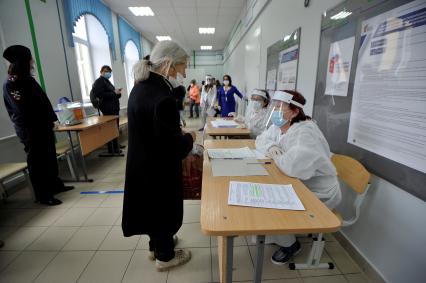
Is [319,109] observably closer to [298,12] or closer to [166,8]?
[298,12]

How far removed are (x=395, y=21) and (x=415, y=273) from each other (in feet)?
4.43

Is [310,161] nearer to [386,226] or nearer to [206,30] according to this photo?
[386,226]

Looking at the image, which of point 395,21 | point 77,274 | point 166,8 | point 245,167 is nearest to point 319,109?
point 395,21

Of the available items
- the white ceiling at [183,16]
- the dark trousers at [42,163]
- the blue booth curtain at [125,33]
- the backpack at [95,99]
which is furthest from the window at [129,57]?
the dark trousers at [42,163]

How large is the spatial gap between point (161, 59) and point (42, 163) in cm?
211

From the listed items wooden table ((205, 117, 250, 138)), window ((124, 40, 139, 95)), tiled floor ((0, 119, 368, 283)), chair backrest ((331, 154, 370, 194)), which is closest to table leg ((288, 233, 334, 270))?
tiled floor ((0, 119, 368, 283))

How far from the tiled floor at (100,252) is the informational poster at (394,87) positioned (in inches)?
38.2

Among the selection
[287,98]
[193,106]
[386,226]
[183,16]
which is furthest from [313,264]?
[193,106]

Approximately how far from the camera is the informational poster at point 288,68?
8.46 feet

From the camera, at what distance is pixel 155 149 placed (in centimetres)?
123

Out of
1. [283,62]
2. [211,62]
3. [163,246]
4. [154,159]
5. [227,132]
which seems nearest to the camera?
[154,159]

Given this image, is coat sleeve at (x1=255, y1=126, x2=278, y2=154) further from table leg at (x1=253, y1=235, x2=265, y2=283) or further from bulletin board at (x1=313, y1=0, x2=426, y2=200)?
table leg at (x1=253, y1=235, x2=265, y2=283)

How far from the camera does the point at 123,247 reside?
1.85 meters

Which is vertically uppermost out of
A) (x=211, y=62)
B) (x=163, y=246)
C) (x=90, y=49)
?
(x=211, y=62)
